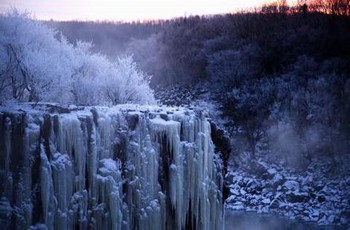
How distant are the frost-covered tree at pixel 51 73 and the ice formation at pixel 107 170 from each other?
37.1ft

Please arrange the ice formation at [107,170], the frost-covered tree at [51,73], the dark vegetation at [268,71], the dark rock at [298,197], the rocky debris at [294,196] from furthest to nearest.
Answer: the dark vegetation at [268,71]
the dark rock at [298,197]
the rocky debris at [294,196]
the frost-covered tree at [51,73]
the ice formation at [107,170]

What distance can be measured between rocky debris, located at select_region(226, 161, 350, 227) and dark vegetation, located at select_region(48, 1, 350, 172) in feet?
9.93

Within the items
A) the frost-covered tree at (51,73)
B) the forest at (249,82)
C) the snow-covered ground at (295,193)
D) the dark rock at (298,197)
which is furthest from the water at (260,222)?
the frost-covered tree at (51,73)

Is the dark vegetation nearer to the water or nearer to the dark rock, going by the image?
the dark rock

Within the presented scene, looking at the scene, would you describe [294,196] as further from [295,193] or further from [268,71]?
[268,71]

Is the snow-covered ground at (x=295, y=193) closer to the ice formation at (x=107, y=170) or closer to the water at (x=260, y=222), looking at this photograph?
the water at (x=260, y=222)

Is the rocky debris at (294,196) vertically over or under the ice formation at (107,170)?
under

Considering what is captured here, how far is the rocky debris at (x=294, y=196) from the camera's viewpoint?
102ft

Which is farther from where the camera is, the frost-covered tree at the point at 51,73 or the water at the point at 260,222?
the water at the point at 260,222

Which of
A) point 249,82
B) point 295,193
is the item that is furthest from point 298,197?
point 249,82

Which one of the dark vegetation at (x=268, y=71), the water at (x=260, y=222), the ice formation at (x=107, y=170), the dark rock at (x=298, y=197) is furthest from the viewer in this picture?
the dark vegetation at (x=268, y=71)

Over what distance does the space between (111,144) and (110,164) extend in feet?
1.99

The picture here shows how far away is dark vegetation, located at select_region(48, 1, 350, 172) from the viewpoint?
4122cm

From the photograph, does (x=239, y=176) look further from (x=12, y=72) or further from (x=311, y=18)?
(x=311, y=18)
